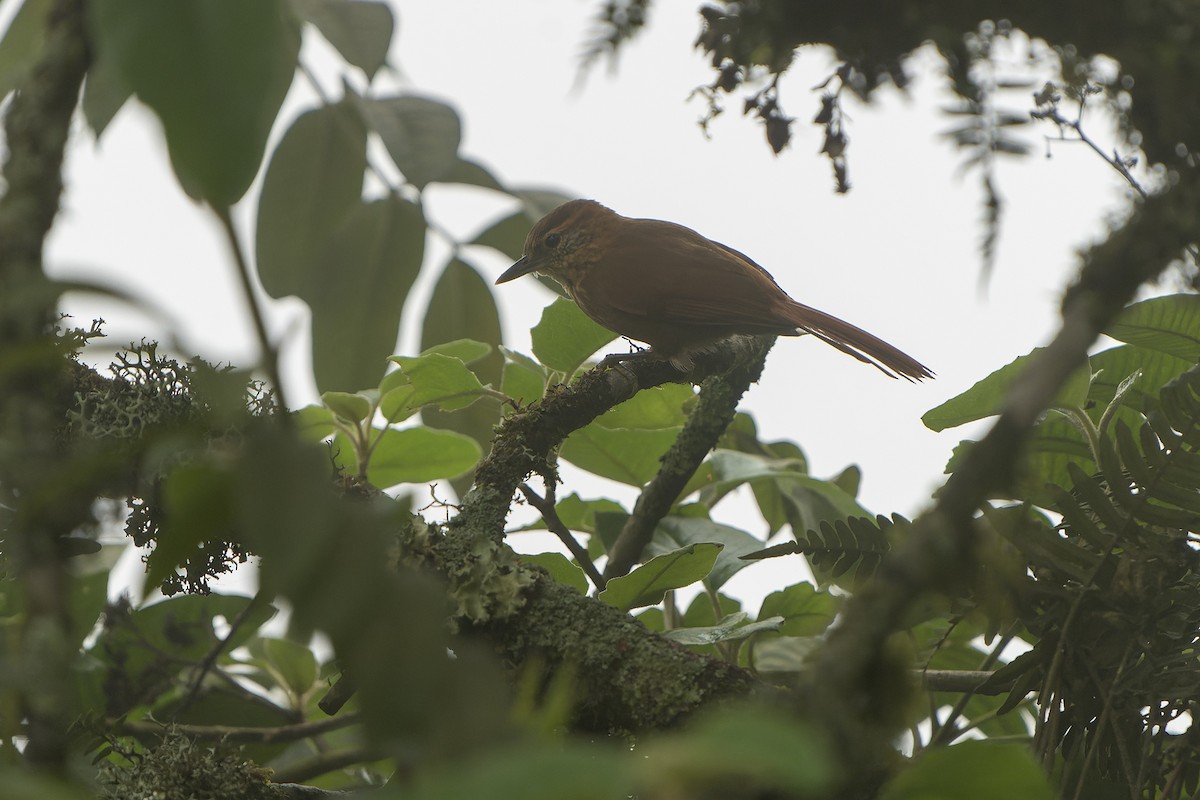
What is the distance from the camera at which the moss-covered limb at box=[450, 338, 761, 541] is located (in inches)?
47.9

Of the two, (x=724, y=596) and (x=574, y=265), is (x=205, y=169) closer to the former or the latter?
(x=724, y=596)

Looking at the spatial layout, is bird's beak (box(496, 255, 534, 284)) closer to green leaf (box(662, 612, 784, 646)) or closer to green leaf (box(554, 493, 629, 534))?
green leaf (box(554, 493, 629, 534))

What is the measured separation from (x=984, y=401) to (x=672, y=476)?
0.53 m

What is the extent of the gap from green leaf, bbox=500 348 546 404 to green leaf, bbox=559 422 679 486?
123 millimetres

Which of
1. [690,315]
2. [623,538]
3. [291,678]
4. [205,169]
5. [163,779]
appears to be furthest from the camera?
[690,315]

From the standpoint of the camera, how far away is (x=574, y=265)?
323cm

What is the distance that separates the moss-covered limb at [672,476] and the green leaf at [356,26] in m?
0.75

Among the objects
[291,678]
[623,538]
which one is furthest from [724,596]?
[291,678]

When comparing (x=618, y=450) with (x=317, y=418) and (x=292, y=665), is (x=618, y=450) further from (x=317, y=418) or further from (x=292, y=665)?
(x=292, y=665)

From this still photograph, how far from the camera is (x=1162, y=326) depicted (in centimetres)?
→ 116

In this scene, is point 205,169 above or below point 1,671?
above

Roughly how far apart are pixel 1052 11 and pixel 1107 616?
666 millimetres

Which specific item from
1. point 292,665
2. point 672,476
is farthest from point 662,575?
point 292,665

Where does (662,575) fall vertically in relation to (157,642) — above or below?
above
